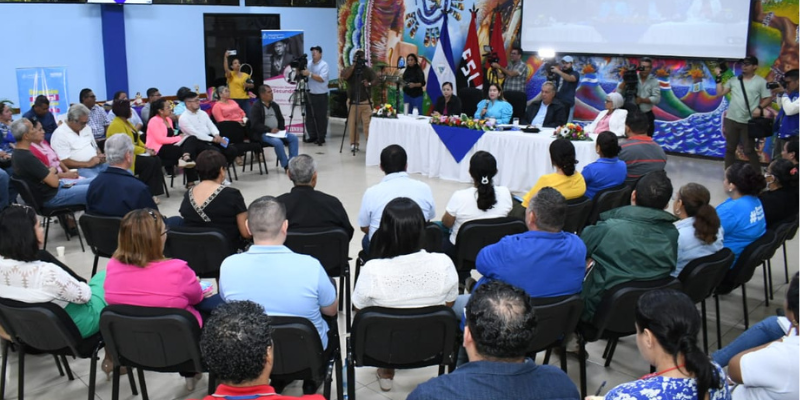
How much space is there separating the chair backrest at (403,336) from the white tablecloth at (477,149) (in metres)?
4.69

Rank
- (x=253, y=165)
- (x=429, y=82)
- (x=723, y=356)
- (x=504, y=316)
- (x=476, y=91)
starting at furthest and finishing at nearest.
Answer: (x=429, y=82)
(x=476, y=91)
(x=253, y=165)
(x=723, y=356)
(x=504, y=316)

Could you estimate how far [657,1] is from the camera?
31.6ft

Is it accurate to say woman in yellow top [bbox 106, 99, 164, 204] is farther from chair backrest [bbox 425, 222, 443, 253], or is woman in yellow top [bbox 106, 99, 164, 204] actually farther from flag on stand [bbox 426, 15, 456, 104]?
flag on stand [bbox 426, 15, 456, 104]

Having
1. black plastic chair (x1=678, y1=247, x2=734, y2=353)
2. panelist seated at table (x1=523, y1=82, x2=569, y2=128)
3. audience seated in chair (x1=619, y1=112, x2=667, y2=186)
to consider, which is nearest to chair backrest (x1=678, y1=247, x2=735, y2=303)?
black plastic chair (x1=678, y1=247, x2=734, y2=353)

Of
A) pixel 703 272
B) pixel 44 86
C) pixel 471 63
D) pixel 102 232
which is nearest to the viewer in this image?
pixel 703 272

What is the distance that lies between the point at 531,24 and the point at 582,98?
1455 mm

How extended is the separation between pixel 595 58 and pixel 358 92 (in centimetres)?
356

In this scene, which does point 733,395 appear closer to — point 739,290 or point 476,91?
point 739,290

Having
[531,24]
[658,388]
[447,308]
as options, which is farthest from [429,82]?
[658,388]

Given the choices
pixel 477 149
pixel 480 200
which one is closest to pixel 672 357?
pixel 480 200

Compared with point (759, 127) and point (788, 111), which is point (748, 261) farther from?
point (759, 127)

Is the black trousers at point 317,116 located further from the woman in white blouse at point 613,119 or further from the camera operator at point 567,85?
the woman in white blouse at point 613,119

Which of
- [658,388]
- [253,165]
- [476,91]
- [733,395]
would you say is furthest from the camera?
[476,91]

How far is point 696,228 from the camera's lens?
364 cm
